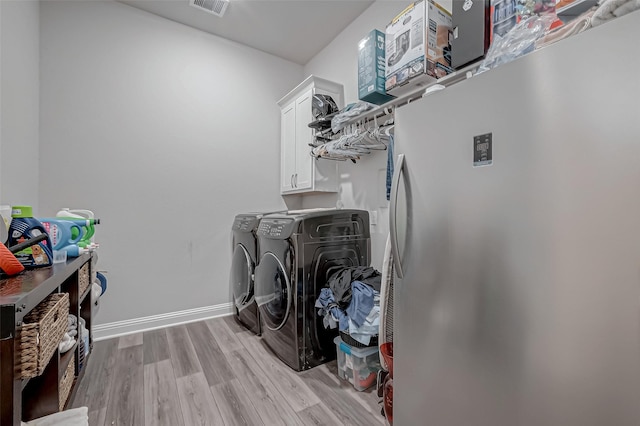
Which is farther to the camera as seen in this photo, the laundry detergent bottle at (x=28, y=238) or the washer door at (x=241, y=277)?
the washer door at (x=241, y=277)

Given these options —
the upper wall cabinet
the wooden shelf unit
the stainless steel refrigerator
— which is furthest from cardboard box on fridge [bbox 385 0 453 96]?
the wooden shelf unit

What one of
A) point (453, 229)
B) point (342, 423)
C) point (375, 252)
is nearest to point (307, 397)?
point (342, 423)

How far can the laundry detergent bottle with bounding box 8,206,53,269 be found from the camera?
115 cm

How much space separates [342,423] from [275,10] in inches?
125

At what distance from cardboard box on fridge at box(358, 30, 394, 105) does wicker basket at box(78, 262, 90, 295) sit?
2.08 metres

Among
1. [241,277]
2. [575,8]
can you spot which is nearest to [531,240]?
[575,8]

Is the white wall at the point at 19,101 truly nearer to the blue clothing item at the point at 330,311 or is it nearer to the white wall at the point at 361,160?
the blue clothing item at the point at 330,311

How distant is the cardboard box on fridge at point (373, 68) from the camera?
1820mm

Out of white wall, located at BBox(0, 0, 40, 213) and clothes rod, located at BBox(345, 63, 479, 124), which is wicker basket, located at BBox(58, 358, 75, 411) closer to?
white wall, located at BBox(0, 0, 40, 213)

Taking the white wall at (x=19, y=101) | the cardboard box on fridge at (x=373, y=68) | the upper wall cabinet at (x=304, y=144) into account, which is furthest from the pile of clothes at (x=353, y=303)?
the white wall at (x=19, y=101)

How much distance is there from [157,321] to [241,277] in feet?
2.86

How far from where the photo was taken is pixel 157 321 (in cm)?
258

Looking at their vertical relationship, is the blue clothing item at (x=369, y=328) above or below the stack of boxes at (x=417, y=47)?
below

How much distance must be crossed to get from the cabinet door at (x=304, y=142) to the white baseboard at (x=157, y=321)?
1.54m
